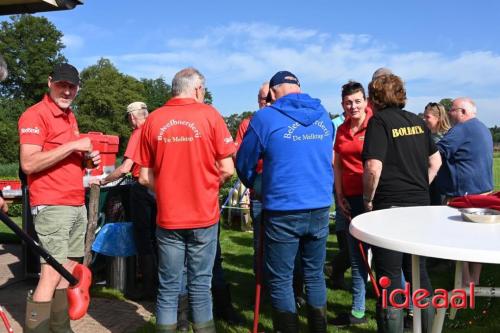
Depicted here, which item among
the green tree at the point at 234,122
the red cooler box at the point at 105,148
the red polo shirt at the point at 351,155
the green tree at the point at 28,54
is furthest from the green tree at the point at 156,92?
the red polo shirt at the point at 351,155

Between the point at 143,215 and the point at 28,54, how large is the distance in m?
54.7

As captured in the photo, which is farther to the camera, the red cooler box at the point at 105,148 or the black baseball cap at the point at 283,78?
the red cooler box at the point at 105,148

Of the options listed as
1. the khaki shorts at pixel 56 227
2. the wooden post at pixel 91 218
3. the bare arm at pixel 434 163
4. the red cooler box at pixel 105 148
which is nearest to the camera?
the khaki shorts at pixel 56 227

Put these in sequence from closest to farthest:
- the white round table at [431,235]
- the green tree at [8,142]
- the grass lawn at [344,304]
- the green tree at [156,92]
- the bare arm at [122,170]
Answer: the white round table at [431,235] → the grass lawn at [344,304] → the bare arm at [122,170] → the green tree at [8,142] → the green tree at [156,92]

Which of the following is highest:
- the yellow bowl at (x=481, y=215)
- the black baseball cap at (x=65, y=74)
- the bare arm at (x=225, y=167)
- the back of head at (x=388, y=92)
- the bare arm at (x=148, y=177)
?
the black baseball cap at (x=65, y=74)

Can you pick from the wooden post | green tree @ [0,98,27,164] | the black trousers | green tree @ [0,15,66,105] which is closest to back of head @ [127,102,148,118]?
the black trousers

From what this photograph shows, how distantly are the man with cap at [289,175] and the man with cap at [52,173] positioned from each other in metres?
1.12

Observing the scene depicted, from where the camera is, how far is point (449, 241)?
212cm

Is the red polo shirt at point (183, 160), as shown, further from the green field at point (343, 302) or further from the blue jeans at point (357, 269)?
the blue jeans at point (357, 269)

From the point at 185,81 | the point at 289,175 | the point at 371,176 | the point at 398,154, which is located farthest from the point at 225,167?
the point at 398,154

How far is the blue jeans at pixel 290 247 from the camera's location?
321cm

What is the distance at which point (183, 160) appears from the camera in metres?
3.14

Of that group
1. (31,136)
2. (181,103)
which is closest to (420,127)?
(181,103)

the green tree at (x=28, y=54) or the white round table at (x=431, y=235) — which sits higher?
the green tree at (x=28, y=54)
